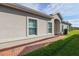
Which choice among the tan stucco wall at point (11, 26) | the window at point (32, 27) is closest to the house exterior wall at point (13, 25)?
the tan stucco wall at point (11, 26)

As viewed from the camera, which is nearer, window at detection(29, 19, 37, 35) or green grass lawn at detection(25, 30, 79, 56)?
green grass lawn at detection(25, 30, 79, 56)

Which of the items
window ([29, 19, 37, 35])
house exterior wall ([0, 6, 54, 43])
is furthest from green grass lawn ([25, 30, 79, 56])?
window ([29, 19, 37, 35])

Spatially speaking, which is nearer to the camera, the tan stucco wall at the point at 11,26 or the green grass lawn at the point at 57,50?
A: the green grass lawn at the point at 57,50

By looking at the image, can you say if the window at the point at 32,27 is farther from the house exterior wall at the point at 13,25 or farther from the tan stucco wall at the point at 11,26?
the tan stucco wall at the point at 11,26

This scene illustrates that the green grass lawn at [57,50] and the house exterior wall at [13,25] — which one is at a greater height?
the house exterior wall at [13,25]

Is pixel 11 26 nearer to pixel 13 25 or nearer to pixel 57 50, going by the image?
pixel 13 25

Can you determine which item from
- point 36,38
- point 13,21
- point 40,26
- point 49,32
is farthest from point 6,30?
point 49,32

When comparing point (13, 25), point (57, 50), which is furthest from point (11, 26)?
point (57, 50)

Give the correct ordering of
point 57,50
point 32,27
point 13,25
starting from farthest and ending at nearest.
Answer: point 32,27 → point 13,25 → point 57,50

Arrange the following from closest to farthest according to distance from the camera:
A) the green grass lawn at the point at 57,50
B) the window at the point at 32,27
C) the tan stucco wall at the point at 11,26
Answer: the green grass lawn at the point at 57,50 → the tan stucco wall at the point at 11,26 → the window at the point at 32,27

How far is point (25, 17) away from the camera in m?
11.3

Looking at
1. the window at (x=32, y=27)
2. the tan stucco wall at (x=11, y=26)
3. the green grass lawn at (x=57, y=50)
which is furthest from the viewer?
the window at (x=32, y=27)

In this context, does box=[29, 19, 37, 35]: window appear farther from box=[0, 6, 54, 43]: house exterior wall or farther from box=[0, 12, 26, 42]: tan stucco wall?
box=[0, 12, 26, 42]: tan stucco wall

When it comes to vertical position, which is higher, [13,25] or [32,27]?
[13,25]
